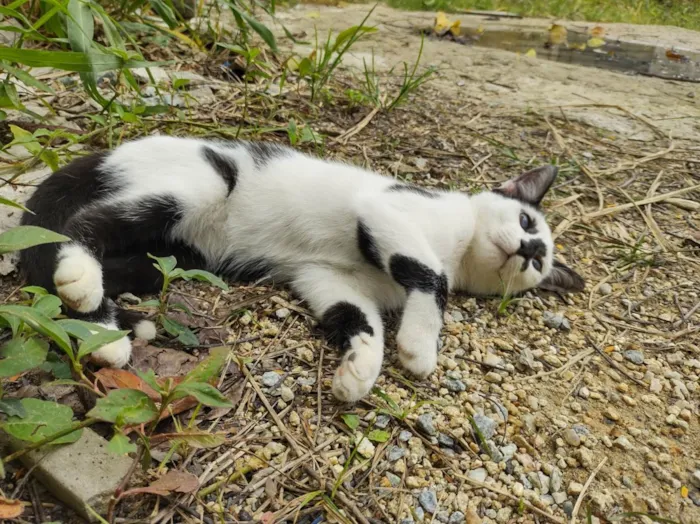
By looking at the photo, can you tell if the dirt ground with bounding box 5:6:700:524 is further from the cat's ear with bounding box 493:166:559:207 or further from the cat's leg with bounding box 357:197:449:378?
the cat's ear with bounding box 493:166:559:207

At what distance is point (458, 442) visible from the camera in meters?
1.47

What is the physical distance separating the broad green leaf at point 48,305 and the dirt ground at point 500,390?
0.25 m

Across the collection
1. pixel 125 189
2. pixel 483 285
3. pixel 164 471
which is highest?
pixel 125 189

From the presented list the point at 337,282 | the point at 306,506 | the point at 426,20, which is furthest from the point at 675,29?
the point at 306,506

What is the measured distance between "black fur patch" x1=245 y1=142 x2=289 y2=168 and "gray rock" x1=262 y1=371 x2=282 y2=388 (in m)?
1.05

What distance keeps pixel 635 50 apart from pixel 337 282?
546 centimetres

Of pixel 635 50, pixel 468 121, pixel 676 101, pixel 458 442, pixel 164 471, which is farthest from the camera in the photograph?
pixel 635 50

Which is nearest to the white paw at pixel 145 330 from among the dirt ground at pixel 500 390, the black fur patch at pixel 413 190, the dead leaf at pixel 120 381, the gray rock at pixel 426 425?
the dirt ground at pixel 500 390

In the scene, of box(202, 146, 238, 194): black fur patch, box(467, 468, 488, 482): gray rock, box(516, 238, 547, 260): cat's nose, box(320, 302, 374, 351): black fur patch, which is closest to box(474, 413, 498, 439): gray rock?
box(467, 468, 488, 482): gray rock

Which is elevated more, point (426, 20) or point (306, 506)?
point (426, 20)

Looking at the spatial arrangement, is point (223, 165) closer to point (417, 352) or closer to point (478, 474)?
point (417, 352)

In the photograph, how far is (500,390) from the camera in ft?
5.51

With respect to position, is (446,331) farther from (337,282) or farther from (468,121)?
(468,121)

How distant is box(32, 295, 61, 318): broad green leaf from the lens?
1158mm
